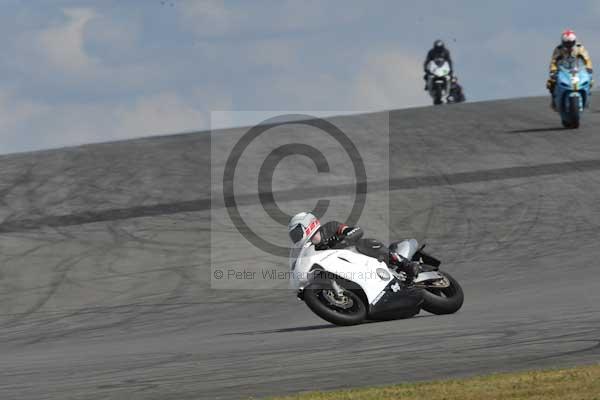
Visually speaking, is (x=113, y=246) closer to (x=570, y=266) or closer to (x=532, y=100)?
(x=570, y=266)

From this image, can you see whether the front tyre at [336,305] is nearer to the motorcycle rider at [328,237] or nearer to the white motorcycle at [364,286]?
the white motorcycle at [364,286]

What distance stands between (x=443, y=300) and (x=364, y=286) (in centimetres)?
93

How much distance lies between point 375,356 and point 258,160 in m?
17.8

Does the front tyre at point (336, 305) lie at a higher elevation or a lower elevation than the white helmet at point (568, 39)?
lower

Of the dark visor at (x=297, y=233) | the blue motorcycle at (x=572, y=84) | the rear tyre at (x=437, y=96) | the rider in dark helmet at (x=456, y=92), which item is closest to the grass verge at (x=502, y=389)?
the dark visor at (x=297, y=233)

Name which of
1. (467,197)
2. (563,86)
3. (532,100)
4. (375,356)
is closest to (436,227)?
(467,197)

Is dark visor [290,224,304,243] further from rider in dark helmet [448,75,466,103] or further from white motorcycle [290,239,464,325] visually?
rider in dark helmet [448,75,466,103]

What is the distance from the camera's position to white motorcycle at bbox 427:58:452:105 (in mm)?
36312

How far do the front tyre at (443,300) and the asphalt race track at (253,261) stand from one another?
0.18 metres

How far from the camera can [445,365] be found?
7812mm

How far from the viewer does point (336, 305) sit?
36.3ft

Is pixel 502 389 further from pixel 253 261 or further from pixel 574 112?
pixel 574 112

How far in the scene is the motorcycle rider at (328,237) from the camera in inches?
436

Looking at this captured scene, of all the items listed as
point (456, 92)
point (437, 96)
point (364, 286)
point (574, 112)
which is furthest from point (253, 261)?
point (456, 92)
